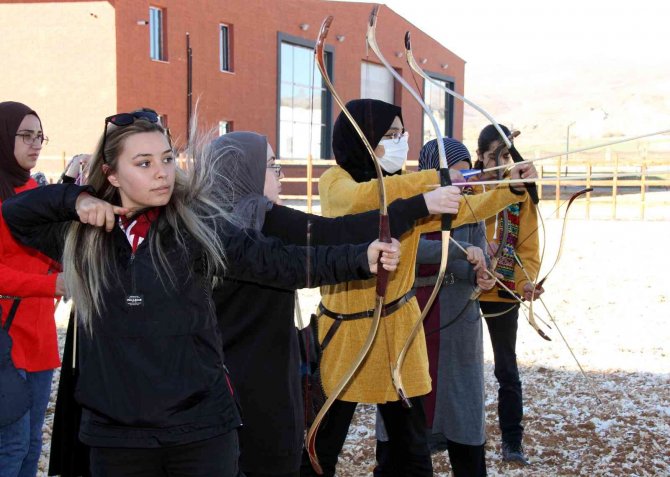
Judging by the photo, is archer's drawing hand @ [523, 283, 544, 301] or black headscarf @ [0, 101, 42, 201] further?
archer's drawing hand @ [523, 283, 544, 301]

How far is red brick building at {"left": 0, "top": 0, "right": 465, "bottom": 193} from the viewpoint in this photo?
1838cm

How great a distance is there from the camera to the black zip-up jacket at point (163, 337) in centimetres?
184

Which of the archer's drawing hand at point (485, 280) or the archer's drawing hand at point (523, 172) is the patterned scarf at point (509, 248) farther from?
the archer's drawing hand at point (523, 172)

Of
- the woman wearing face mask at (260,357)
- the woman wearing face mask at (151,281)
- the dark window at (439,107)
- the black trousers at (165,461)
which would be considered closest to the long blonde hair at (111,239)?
the woman wearing face mask at (151,281)

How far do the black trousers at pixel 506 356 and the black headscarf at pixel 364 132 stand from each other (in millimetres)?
1129

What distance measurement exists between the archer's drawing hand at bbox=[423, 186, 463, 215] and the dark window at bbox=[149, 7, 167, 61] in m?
18.1

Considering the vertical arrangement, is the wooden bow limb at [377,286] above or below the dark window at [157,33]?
below

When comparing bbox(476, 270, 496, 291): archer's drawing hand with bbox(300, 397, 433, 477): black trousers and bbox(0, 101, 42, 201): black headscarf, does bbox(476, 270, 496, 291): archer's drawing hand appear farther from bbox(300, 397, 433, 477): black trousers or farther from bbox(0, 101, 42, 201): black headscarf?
bbox(0, 101, 42, 201): black headscarf

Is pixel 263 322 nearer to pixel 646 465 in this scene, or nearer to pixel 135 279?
pixel 135 279

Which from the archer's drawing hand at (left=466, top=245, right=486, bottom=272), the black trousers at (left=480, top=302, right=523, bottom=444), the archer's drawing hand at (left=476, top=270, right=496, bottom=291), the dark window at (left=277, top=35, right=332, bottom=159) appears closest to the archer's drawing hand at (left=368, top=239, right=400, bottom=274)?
the archer's drawing hand at (left=466, top=245, right=486, bottom=272)

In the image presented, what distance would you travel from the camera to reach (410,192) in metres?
2.61

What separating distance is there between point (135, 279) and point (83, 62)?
1779 centimetres

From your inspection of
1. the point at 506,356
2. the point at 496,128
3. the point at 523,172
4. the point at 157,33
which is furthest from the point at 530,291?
the point at 157,33

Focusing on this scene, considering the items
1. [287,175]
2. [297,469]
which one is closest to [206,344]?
[297,469]
